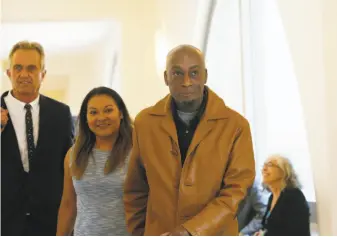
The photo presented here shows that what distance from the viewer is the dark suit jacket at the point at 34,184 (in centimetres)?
104

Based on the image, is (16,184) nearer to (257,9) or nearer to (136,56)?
(136,56)

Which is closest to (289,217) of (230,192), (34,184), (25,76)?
(230,192)

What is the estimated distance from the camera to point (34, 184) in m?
1.04

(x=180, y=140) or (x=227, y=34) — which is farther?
(x=227, y=34)

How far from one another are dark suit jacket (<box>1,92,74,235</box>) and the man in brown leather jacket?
246 millimetres

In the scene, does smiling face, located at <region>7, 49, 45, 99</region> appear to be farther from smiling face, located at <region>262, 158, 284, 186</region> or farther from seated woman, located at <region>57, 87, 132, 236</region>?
smiling face, located at <region>262, 158, 284, 186</region>

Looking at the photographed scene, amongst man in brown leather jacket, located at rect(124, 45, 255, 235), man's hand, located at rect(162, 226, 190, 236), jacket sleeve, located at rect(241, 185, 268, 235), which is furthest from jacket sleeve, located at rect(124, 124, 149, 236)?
jacket sleeve, located at rect(241, 185, 268, 235)

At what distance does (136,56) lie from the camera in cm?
109

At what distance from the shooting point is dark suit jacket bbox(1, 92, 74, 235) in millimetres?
1042

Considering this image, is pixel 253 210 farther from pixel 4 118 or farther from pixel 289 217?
pixel 4 118

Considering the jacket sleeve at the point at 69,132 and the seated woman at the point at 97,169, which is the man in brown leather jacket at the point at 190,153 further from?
the jacket sleeve at the point at 69,132

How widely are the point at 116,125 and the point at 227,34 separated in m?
0.35

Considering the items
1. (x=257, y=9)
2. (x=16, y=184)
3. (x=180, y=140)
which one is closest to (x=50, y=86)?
(x=16, y=184)

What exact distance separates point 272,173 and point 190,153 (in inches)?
11.2
